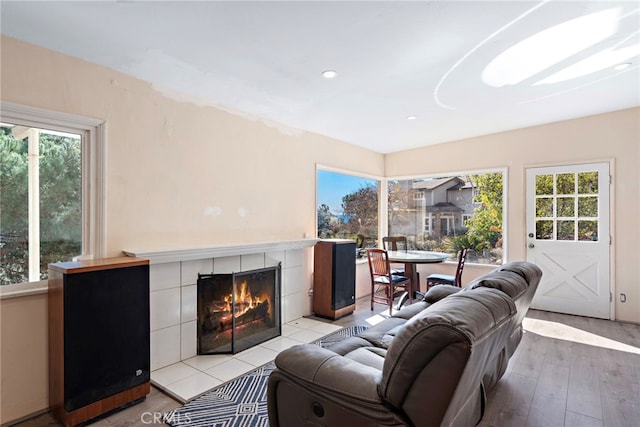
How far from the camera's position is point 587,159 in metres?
4.14

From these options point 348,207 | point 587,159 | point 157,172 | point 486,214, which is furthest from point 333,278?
point 587,159

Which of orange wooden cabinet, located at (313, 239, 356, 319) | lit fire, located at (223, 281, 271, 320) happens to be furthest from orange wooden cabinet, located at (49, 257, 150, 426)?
orange wooden cabinet, located at (313, 239, 356, 319)

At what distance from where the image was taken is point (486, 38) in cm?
221

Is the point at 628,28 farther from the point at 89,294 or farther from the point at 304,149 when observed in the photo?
the point at 89,294

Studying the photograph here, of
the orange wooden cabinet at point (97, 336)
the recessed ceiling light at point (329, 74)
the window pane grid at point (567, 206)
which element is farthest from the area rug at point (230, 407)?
the window pane grid at point (567, 206)

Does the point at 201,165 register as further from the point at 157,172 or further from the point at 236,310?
the point at 236,310

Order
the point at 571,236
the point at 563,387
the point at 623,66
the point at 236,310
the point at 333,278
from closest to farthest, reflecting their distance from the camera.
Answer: the point at 563,387
the point at 623,66
the point at 236,310
the point at 333,278
the point at 571,236

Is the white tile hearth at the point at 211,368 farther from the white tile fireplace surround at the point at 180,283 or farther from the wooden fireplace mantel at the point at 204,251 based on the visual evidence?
the wooden fireplace mantel at the point at 204,251

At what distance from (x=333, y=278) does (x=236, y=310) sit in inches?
51.1

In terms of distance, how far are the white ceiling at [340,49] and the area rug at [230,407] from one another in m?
2.46

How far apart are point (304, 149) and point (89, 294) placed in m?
2.91

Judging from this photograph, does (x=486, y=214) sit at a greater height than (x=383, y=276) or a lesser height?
greater

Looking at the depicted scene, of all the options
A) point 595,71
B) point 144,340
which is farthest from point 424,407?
point 595,71

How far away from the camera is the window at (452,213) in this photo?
4.91 meters
